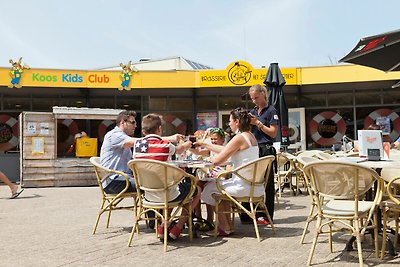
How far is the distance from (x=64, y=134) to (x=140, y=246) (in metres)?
7.49

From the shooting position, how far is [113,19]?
11250 mm

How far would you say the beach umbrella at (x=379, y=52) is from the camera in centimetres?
451

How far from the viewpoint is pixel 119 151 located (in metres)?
5.15

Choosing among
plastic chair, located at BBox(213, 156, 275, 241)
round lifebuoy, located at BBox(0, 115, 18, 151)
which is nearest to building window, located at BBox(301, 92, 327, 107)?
round lifebuoy, located at BBox(0, 115, 18, 151)


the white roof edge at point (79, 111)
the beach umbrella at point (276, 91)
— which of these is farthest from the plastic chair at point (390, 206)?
the white roof edge at point (79, 111)

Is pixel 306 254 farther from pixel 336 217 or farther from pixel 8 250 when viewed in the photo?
pixel 8 250

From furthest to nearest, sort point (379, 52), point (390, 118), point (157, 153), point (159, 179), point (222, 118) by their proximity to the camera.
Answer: point (222, 118) → point (390, 118) → point (379, 52) → point (157, 153) → point (159, 179)

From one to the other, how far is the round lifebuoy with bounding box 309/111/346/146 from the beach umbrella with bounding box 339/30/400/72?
6.72 metres

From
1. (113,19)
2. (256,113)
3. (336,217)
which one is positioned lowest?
(336,217)

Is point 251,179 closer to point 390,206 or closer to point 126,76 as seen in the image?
point 390,206

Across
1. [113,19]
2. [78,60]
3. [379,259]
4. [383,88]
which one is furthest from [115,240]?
[78,60]

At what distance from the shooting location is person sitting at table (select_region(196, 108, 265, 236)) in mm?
4414

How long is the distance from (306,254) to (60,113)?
8381mm

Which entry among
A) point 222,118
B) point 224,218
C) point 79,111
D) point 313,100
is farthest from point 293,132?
point 224,218
